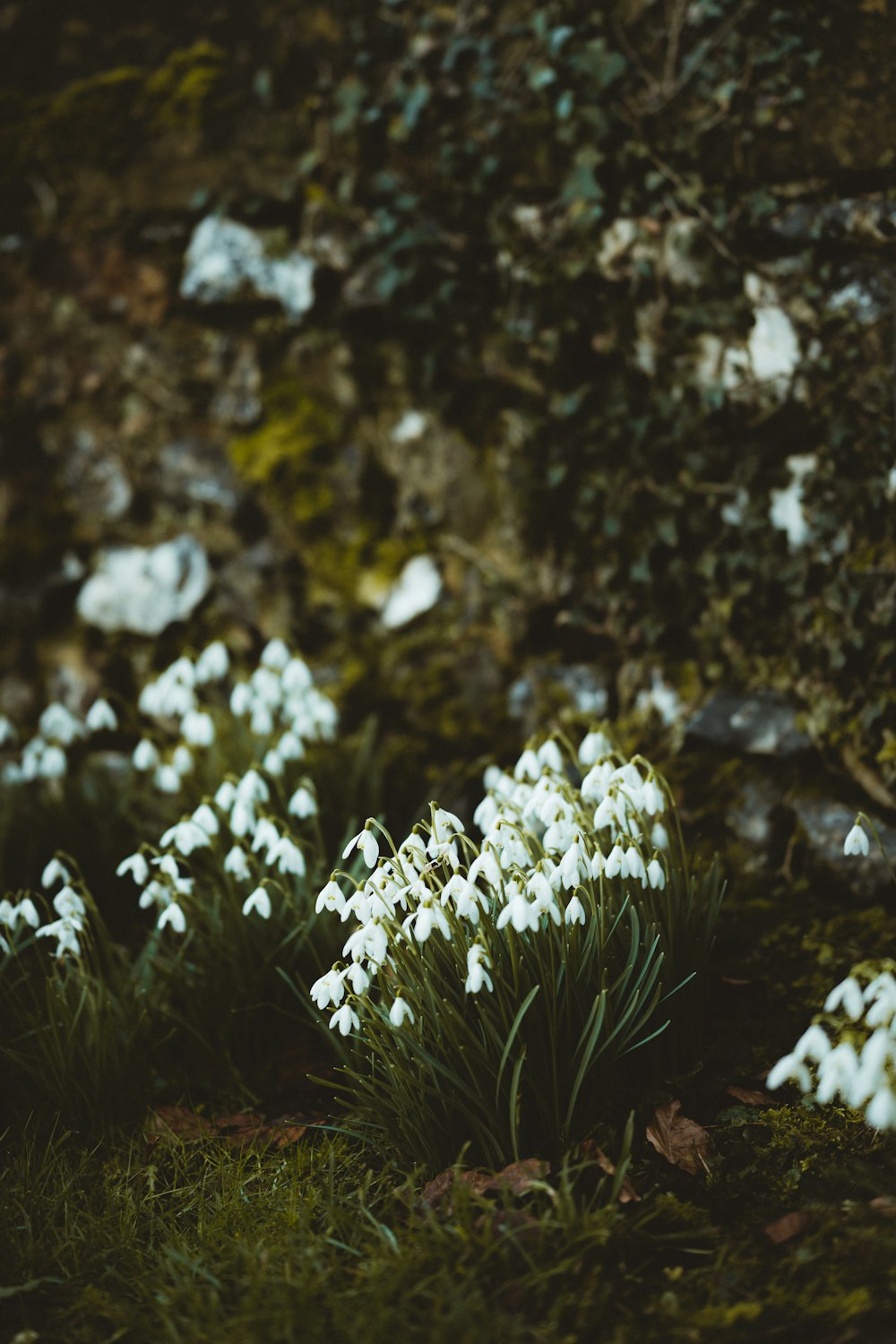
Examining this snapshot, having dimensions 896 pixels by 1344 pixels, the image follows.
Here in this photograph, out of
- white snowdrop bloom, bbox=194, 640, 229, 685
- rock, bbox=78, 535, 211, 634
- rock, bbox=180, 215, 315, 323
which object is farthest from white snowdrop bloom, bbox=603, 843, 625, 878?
rock, bbox=180, 215, 315, 323

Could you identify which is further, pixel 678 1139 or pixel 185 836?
pixel 185 836

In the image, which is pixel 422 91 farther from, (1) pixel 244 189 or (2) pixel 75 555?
(2) pixel 75 555

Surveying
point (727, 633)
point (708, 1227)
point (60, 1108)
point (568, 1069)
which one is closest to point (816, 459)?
point (727, 633)

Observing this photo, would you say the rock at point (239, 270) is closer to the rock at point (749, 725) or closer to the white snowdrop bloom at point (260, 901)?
the rock at point (749, 725)

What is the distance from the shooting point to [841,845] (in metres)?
2.78

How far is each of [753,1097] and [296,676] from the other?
1812 millimetres

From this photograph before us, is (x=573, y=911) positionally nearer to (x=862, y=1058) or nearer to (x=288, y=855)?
(x=862, y=1058)

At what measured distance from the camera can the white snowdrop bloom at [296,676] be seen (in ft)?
10.5

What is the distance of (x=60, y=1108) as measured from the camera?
239 centimetres

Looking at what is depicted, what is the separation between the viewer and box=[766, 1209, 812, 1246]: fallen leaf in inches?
70.5

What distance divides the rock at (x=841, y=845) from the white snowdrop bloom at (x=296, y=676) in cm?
155

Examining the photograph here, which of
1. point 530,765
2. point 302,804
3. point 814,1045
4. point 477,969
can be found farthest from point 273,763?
point 814,1045

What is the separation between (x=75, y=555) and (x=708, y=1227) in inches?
135

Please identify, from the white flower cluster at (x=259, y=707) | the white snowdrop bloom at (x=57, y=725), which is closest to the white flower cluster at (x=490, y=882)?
the white flower cluster at (x=259, y=707)
